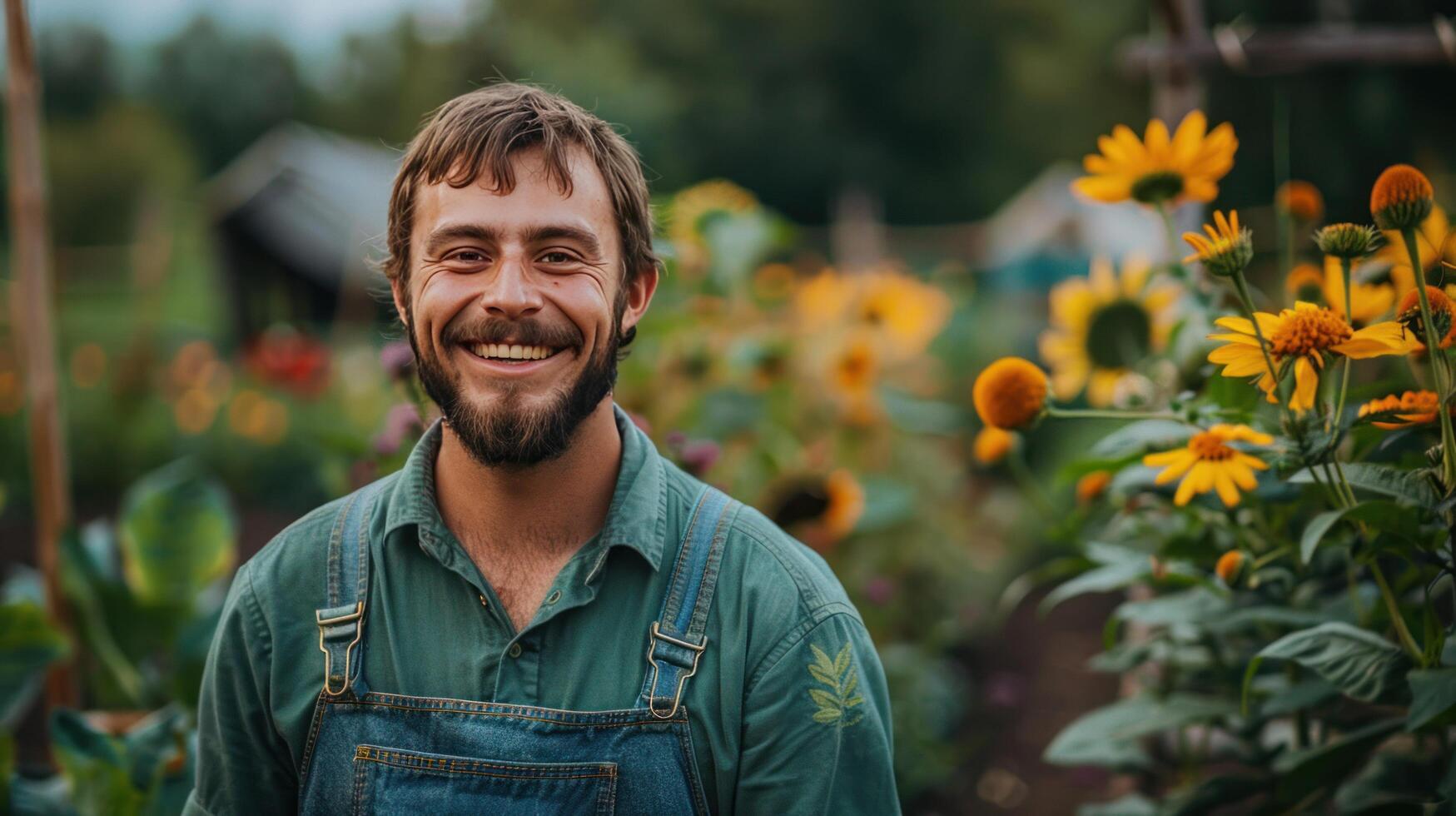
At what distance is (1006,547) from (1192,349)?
2.97m

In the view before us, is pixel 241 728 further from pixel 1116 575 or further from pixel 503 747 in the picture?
pixel 1116 575

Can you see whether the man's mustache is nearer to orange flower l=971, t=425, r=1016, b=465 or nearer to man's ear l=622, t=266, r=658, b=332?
man's ear l=622, t=266, r=658, b=332

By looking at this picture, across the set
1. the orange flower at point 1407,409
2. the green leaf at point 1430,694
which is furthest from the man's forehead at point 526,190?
the green leaf at point 1430,694

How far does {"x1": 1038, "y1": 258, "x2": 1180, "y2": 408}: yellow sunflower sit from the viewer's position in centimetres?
223

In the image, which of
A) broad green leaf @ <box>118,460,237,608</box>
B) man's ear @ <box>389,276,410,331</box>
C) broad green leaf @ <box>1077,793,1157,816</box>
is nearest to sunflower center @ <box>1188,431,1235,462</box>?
broad green leaf @ <box>1077,793,1157,816</box>

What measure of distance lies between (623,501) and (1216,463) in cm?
73

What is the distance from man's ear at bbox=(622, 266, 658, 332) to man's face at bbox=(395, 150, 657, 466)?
0.40ft

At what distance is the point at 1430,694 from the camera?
1.36m

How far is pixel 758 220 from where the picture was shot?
9.86 ft

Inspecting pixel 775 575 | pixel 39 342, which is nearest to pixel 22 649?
pixel 39 342

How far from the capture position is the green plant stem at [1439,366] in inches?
49.7

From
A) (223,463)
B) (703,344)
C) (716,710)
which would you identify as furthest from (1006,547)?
(223,463)

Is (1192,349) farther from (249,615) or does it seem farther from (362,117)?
(362,117)

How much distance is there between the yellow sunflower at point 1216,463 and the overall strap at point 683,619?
0.56m
